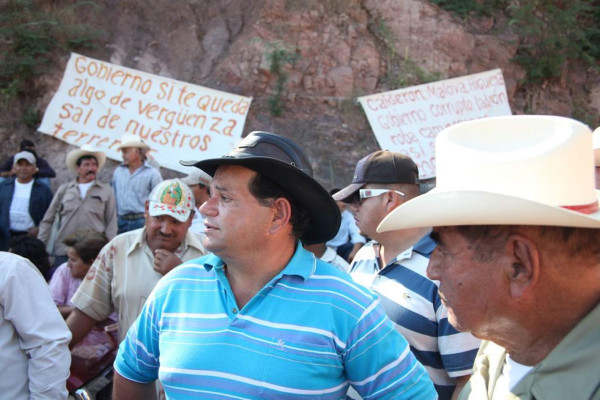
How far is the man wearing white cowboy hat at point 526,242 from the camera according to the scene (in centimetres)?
121

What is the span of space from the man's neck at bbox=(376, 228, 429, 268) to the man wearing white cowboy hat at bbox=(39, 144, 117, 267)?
15.0 ft

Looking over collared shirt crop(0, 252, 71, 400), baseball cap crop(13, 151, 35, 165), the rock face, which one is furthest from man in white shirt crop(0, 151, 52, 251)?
collared shirt crop(0, 252, 71, 400)

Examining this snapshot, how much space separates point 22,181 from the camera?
A: 7020 millimetres

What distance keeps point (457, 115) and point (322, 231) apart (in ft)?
25.7

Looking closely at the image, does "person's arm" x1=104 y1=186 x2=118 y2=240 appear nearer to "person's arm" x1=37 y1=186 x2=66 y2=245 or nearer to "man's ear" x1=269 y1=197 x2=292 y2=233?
"person's arm" x1=37 y1=186 x2=66 y2=245

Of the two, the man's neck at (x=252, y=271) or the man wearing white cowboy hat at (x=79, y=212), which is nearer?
the man's neck at (x=252, y=271)

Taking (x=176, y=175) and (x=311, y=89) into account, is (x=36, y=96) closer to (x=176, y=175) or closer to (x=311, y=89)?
(x=176, y=175)

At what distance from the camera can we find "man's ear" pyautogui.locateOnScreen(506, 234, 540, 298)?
1256 mm

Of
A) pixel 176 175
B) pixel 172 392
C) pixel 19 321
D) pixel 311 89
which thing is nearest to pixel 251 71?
pixel 311 89

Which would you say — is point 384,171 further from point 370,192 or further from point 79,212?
point 79,212

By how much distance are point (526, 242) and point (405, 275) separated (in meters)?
1.27

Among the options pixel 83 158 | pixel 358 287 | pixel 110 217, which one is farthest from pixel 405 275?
pixel 83 158

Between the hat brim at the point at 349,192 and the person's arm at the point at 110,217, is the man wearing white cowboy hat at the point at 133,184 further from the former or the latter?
the hat brim at the point at 349,192

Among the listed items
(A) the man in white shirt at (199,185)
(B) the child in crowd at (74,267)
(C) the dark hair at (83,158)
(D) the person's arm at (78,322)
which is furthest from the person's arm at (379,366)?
(C) the dark hair at (83,158)
